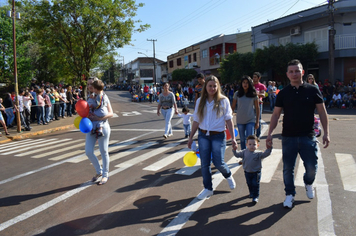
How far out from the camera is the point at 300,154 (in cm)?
403

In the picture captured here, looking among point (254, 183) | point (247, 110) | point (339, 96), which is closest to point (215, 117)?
point (254, 183)

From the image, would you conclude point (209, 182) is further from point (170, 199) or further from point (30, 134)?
point (30, 134)

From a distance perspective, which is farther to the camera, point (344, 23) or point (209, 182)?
point (344, 23)

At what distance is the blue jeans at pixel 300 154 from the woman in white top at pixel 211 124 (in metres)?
0.77

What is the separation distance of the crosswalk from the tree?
10.3m

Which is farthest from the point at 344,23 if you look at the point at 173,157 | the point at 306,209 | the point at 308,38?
the point at 306,209

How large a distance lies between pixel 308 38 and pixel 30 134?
24.3 metres

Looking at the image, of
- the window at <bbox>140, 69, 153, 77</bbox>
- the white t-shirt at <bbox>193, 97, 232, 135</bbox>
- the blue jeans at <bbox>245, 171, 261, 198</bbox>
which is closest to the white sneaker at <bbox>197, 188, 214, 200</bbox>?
the blue jeans at <bbox>245, 171, 261, 198</bbox>

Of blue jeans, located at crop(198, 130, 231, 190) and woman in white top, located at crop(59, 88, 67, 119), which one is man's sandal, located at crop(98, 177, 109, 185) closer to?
blue jeans, located at crop(198, 130, 231, 190)

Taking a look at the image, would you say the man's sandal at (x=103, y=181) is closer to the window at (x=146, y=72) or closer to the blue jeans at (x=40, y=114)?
the blue jeans at (x=40, y=114)

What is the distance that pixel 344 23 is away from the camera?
945 inches

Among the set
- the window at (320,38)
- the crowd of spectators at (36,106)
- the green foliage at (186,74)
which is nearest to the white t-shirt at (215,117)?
the crowd of spectators at (36,106)

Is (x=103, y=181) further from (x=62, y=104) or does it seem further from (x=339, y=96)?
(x=339, y=96)

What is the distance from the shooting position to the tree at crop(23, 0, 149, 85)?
18.0 meters
